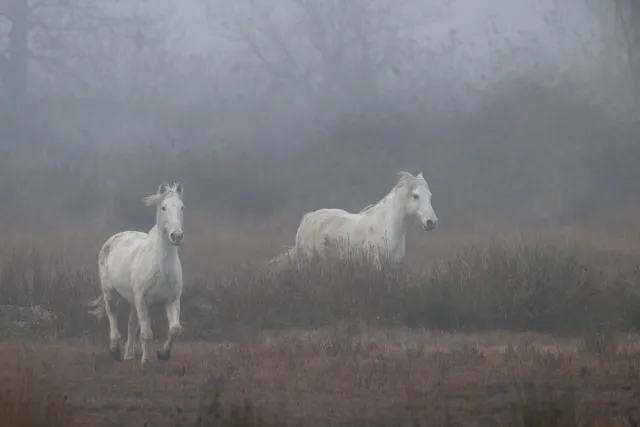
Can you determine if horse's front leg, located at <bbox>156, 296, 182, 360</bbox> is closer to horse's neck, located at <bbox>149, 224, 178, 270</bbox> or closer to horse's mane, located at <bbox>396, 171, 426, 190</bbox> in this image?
horse's neck, located at <bbox>149, 224, 178, 270</bbox>

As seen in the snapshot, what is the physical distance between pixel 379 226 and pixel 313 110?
1339 centimetres

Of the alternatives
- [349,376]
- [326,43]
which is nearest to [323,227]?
[349,376]

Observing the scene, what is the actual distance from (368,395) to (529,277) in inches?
198

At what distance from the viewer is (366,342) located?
1083 cm

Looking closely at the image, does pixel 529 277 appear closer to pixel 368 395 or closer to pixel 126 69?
pixel 368 395

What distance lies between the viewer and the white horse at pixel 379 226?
539 inches

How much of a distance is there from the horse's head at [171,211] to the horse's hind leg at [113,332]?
1375mm

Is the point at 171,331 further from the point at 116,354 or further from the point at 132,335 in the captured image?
the point at 132,335

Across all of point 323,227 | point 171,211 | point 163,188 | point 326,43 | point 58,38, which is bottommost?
point 171,211

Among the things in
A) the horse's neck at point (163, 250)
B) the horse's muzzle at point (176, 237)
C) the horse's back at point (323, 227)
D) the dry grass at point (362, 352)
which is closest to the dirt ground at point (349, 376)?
the dry grass at point (362, 352)

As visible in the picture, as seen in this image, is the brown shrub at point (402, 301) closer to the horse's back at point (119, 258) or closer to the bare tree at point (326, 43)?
the horse's back at point (119, 258)

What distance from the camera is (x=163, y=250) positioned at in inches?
393

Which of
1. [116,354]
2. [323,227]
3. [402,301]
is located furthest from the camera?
[323,227]

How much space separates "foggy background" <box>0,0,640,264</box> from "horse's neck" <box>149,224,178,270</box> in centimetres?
940
